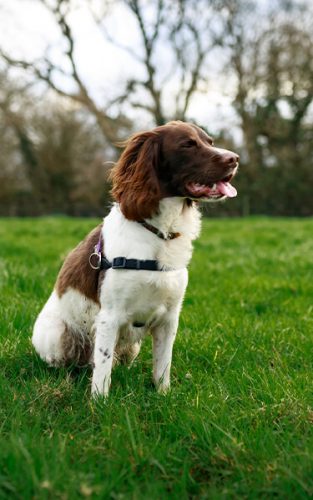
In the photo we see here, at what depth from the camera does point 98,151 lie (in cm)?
3181

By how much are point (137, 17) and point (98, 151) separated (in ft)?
40.6

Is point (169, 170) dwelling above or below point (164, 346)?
above

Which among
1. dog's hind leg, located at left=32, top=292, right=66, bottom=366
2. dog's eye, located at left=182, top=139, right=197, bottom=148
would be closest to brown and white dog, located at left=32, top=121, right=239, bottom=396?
dog's eye, located at left=182, top=139, right=197, bottom=148

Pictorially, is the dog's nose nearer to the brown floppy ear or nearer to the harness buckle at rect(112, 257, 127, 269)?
the brown floppy ear

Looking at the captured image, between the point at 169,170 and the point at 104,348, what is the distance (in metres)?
1.05

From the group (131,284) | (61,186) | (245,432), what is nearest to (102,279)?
(131,284)

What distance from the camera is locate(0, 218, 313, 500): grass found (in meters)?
2.01

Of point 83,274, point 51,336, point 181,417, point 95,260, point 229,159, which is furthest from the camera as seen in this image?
point 51,336

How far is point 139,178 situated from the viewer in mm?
2938

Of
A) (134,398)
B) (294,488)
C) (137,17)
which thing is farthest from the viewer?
(137,17)

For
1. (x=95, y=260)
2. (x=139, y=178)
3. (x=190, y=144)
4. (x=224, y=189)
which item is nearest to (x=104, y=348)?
(x=95, y=260)

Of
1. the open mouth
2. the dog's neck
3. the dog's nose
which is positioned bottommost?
the dog's neck

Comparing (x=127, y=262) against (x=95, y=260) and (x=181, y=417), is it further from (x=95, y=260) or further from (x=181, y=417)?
(x=181, y=417)

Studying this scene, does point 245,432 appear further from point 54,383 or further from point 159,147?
point 159,147
